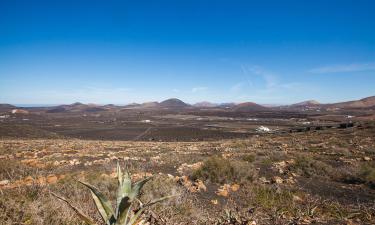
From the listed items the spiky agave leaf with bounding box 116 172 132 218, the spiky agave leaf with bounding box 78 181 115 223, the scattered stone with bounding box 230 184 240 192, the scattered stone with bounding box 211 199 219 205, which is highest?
the spiky agave leaf with bounding box 116 172 132 218

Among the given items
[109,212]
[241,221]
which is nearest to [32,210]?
[109,212]

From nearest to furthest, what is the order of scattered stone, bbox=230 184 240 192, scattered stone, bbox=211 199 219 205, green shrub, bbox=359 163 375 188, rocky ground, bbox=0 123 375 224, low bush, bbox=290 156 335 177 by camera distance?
rocky ground, bbox=0 123 375 224, scattered stone, bbox=211 199 219 205, scattered stone, bbox=230 184 240 192, green shrub, bbox=359 163 375 188, low bush, bbox=290 156 335 177

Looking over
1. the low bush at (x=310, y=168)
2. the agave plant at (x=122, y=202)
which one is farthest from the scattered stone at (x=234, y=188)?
the agave plant at (x=122, y=202)

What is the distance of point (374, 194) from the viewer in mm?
9031

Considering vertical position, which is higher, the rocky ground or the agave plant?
the agave plant

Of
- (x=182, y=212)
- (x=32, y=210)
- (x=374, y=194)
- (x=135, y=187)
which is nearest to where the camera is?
(x=135, y=187)

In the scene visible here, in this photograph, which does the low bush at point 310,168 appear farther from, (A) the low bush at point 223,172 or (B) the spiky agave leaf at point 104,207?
(B) the spiky agave leaf at point 104,207

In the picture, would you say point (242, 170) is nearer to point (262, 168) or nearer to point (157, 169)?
point (262, 168)

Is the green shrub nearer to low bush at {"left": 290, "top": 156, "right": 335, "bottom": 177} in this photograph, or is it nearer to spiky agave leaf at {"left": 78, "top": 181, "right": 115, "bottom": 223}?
low bush at {"left": 290, "top": 156, "right": 335, "bottom": 177}

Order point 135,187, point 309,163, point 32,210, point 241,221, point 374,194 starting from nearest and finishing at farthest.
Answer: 1. point 135,187
2. point 32,210
3. point 241,221
4. point 374,194
5. point 309,163

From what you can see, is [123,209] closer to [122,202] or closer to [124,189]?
[122,202]

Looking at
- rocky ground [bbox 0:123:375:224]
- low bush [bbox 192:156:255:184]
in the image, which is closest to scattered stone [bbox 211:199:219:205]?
rocky ground [bbox 0:123:375:224]

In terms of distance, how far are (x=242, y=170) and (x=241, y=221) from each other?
6.37 m

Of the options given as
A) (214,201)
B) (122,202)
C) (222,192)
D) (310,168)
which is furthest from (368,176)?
(122,202)
